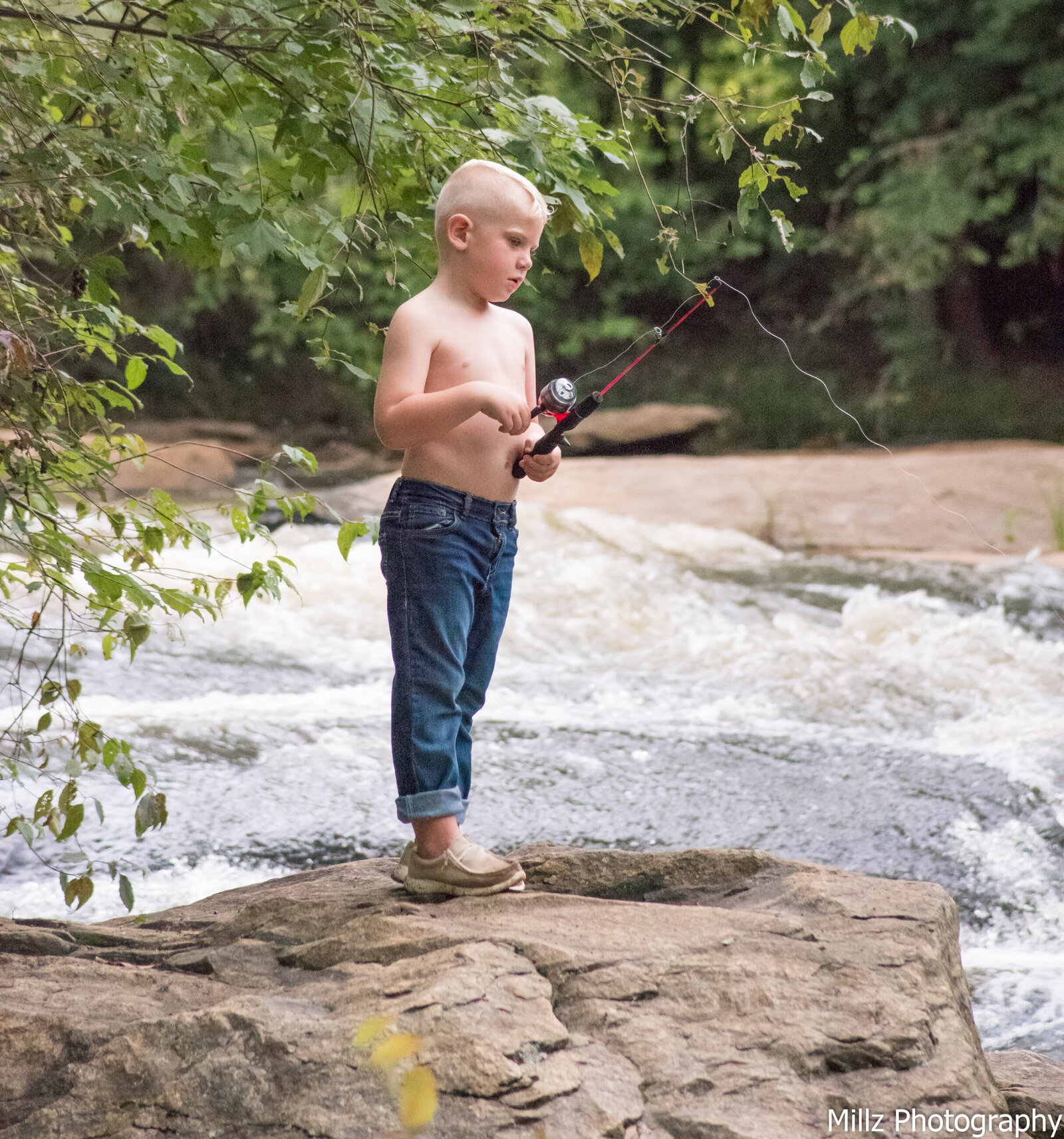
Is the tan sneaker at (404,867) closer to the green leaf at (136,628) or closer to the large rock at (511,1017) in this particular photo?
the large rock at (511,1017)

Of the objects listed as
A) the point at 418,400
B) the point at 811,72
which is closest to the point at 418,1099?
the point at 418,400

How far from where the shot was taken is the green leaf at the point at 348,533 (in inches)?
84.5

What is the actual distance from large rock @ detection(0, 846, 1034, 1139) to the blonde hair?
122 centimetres

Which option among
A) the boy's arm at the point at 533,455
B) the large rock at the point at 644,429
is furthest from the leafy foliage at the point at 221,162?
the large rock at the point at 644,429

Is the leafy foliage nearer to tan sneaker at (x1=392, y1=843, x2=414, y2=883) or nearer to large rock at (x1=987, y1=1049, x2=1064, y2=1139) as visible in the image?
tan sneaker at (x1=392, y1=843, x2=414, y2=883)

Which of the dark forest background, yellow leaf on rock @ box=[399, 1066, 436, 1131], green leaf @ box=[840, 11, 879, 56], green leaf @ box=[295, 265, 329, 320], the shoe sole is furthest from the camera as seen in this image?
the dark forest background

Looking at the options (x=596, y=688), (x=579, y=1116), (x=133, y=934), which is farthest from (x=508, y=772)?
(x=579, y=1116)

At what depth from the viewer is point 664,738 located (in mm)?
4809

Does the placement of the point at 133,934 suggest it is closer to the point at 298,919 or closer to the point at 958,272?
the point at 298,919

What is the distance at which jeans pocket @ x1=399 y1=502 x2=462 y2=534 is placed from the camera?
6.77 feet

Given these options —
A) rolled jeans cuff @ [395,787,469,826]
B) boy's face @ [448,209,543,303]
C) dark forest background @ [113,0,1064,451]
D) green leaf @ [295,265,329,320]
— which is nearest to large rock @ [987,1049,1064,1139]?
rolled jeans cuff @ [395,787,469,826]

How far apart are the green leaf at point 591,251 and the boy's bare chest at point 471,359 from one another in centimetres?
34

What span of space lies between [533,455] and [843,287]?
13.0 m

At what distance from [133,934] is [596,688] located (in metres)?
3.49
